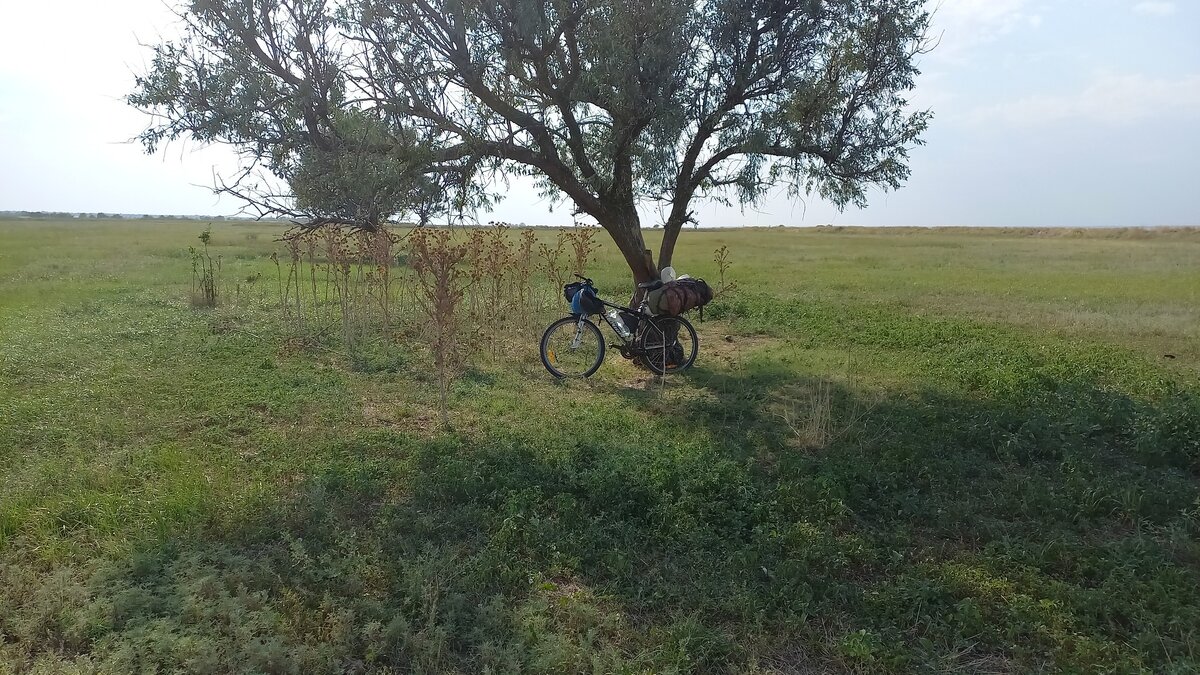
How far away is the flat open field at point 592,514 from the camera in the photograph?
3180mm

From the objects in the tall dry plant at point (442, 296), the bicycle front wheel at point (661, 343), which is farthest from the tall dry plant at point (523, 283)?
the bicycle front wheel at point (661, 343)

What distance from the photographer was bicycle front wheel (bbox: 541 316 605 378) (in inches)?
317

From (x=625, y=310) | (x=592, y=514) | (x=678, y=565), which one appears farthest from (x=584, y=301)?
(x=678, y=565)

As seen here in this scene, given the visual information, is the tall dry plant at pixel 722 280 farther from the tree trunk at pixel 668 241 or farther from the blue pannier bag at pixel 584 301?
the blue pannier bag at pixel 584 301

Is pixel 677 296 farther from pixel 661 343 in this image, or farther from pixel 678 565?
pixel 678 565

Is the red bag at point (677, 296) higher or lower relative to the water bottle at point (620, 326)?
higher

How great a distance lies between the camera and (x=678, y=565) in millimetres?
3912

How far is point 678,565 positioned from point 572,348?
4527mm

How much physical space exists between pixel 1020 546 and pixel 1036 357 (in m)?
5.92

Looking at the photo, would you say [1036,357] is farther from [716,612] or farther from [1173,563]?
[716,612]

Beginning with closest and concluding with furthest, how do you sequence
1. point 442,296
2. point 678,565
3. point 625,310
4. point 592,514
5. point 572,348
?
point 678,565 → point 592,514 → point 442,296 → point 625,310 → point 572,348

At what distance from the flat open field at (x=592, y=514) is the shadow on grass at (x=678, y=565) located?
2cm

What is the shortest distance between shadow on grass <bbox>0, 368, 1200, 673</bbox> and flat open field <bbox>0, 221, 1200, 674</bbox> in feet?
0.06

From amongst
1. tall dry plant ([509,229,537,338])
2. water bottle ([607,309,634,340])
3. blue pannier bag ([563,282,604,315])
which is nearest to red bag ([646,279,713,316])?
water bottle ([607,309,634,340])
